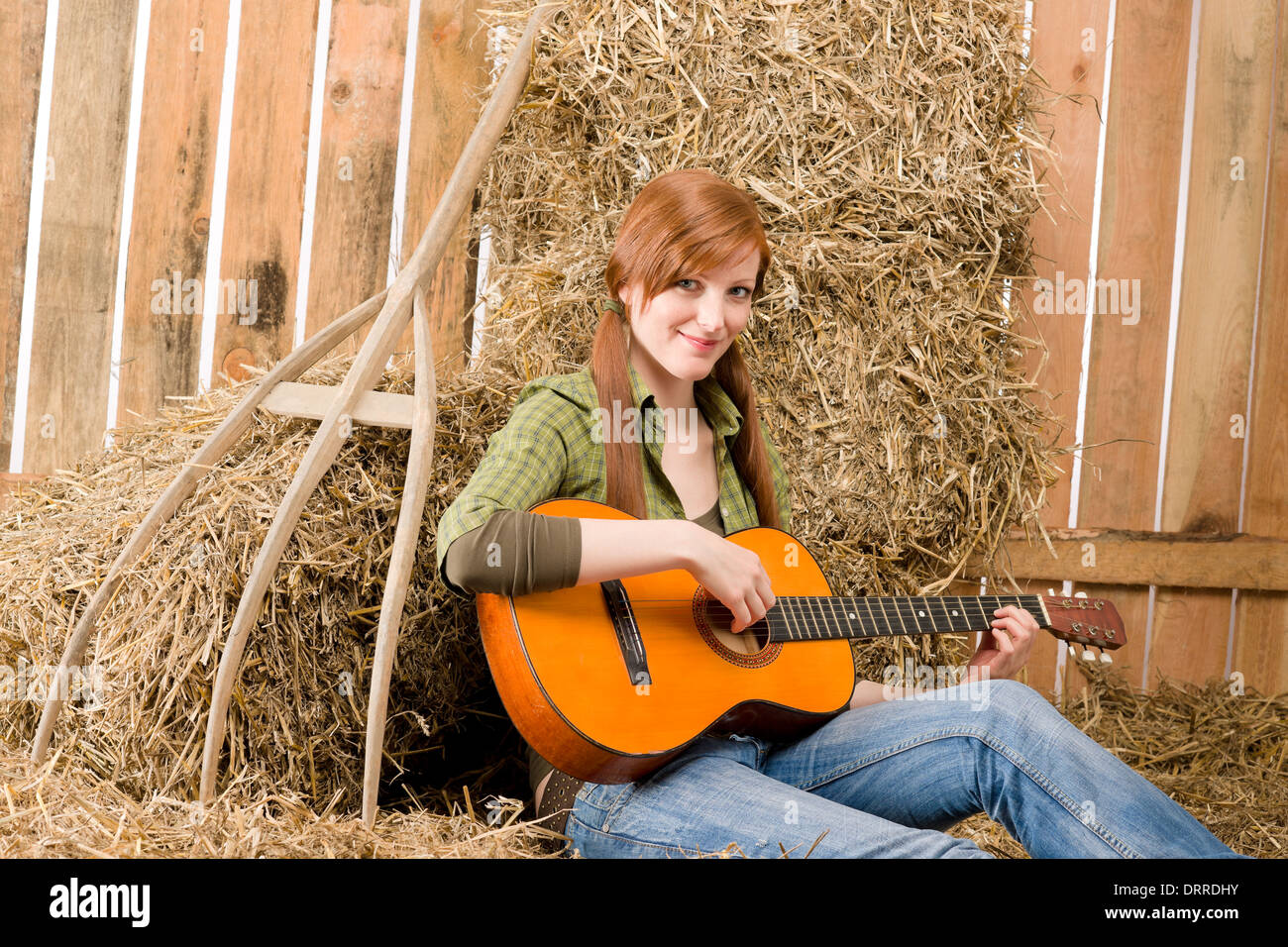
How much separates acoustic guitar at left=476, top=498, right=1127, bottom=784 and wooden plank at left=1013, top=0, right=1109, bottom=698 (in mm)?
1206

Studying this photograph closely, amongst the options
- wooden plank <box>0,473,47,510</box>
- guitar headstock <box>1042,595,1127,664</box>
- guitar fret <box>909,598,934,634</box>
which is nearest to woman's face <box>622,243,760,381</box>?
guitar fret <box>909,598,934,634</box>

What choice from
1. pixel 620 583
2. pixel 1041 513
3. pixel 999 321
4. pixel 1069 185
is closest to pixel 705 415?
pixel 620 583

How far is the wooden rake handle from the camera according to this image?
70.9 inches

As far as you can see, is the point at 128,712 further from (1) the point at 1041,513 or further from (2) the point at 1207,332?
(2) the point at 1207,332

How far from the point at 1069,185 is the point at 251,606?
2.72 meters

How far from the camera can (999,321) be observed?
2.89m

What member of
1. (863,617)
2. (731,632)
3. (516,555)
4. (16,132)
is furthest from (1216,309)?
(16,132)

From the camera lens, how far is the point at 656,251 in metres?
1.92

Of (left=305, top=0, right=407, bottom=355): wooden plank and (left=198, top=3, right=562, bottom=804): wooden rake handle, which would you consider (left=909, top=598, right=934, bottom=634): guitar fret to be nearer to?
(left=198, top=3, right=562, bottom=804): wooden rake handle

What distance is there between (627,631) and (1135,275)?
7.66ft

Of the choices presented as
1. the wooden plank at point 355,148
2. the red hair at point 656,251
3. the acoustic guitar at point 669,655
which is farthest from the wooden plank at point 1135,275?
the wooden plank at point 355,148

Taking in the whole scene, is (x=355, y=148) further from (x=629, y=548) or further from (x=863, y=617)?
(x=863, y=617)

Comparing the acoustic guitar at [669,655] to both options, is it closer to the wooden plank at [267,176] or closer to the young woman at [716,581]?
the young woman at [716,581]

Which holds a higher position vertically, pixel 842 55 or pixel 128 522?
pixel 842 55
